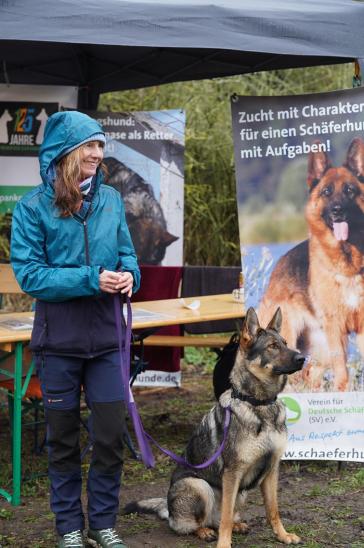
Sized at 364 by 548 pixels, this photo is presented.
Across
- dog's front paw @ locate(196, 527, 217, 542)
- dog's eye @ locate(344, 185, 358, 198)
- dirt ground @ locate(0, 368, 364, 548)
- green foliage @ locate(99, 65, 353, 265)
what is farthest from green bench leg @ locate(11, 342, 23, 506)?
green foliage @ locate(99, 65, 353, 265)

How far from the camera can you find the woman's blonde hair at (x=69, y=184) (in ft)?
12.8

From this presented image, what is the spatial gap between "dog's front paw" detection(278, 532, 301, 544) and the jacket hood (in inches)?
84.7

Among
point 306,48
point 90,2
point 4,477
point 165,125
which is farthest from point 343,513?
point 165,125

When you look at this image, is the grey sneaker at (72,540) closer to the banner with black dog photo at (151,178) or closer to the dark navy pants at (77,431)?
the dark navy pants at (77,431)

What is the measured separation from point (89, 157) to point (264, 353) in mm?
1338

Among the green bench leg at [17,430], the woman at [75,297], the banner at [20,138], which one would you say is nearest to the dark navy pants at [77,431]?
the woman at [75,297]

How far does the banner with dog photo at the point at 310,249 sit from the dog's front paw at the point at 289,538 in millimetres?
1215

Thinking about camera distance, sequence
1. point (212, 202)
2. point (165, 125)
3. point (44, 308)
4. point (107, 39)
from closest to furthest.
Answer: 1. point (44, 308)
2. point (107, 39)
3. point (165, 125)
4. point (212, 202)

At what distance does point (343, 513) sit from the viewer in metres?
4.96

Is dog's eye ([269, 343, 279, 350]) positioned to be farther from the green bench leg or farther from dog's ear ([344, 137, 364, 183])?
dog's ear ([344, 137, 364, 183])

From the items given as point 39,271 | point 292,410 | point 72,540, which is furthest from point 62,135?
point 292,410

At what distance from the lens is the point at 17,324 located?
5.44m

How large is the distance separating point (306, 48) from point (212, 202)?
5.10m

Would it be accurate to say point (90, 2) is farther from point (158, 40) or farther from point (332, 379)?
point (332, 379)
